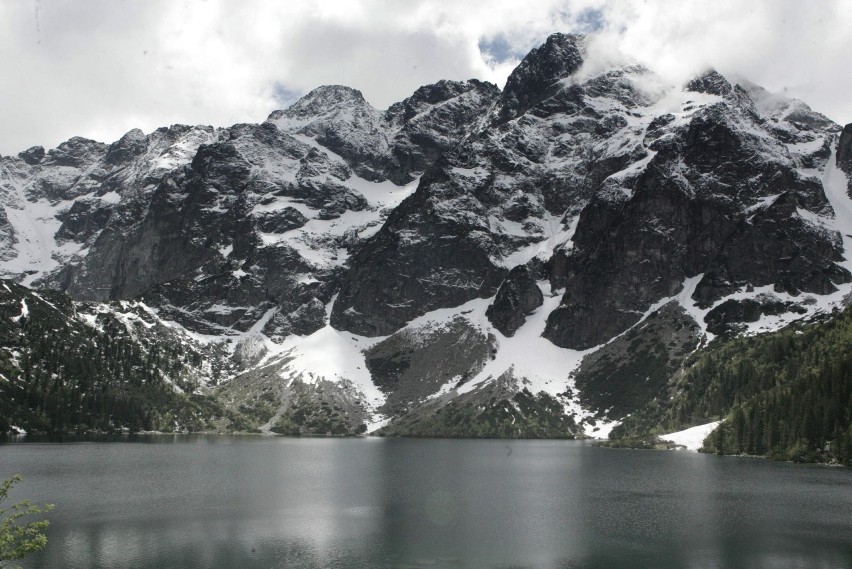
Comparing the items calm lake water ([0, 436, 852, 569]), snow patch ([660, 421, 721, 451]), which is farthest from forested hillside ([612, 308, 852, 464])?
calm lake water ([0, 436, 852, 569])

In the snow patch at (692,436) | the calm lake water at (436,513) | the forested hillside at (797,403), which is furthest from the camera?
the snow patch at (692,436)

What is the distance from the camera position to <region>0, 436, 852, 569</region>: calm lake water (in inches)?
2437

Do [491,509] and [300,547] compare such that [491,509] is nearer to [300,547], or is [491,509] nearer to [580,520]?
[580,520]

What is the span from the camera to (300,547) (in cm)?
6562

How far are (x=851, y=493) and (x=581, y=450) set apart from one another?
98.8 m

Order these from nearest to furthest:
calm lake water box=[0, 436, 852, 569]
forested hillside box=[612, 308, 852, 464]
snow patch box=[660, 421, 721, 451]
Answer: calm lake water box=[0, 436, 852, 569] < forested hillside box=[612, 308, 852, 464] < snow patch box=[660, 421, 721, 451]

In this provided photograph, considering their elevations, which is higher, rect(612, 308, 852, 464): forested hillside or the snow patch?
rect(612, 308, 852, 464): forested hillside

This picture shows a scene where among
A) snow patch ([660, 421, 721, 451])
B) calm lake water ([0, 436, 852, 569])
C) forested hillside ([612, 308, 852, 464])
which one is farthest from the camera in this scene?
snow patch ([660, 421, 721, 451])

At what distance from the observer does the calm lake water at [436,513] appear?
61906 mm

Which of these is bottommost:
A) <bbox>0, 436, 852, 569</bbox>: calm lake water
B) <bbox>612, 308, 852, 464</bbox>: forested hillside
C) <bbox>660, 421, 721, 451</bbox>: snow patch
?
<bbox>0, 436, 852, 569</bbox>: calm lake water

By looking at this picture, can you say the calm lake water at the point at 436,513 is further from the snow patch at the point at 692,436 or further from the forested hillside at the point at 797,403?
the snow patch at the point at 692,436

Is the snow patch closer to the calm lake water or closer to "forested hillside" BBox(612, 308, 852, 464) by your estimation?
"forested hillside" BBox(612, 308, 852, 464)

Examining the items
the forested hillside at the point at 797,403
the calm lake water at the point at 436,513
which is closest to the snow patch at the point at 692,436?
the forested hillside at the point at 797,403

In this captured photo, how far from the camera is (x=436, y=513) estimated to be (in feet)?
271
